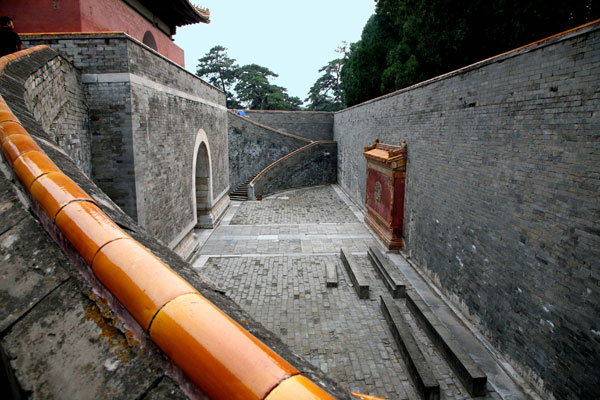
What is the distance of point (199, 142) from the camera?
1116cm

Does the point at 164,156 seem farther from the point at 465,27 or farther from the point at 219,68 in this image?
the point at 219,68

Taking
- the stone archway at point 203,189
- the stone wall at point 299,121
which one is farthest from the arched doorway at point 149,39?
the stone wall at point 299,121

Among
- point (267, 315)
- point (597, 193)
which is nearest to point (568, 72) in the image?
→ point (597, 193)

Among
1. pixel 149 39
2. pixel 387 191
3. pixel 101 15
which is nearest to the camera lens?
pixel 101 15

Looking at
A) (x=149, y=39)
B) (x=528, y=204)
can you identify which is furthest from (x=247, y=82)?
(x=528, y=204)

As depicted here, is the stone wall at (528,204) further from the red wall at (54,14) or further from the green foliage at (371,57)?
the green foliage at (371,57)

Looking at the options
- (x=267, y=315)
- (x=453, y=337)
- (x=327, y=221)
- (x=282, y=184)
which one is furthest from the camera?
(x=282, y=184)

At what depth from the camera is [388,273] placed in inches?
321

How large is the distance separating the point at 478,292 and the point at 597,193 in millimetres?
2750

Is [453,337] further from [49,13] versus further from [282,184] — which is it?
[282,184]

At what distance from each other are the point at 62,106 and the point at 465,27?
919cm

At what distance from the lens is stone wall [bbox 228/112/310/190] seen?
2047 centimetres

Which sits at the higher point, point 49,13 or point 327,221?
point 49,13

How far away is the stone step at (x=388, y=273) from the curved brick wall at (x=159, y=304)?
625cm
